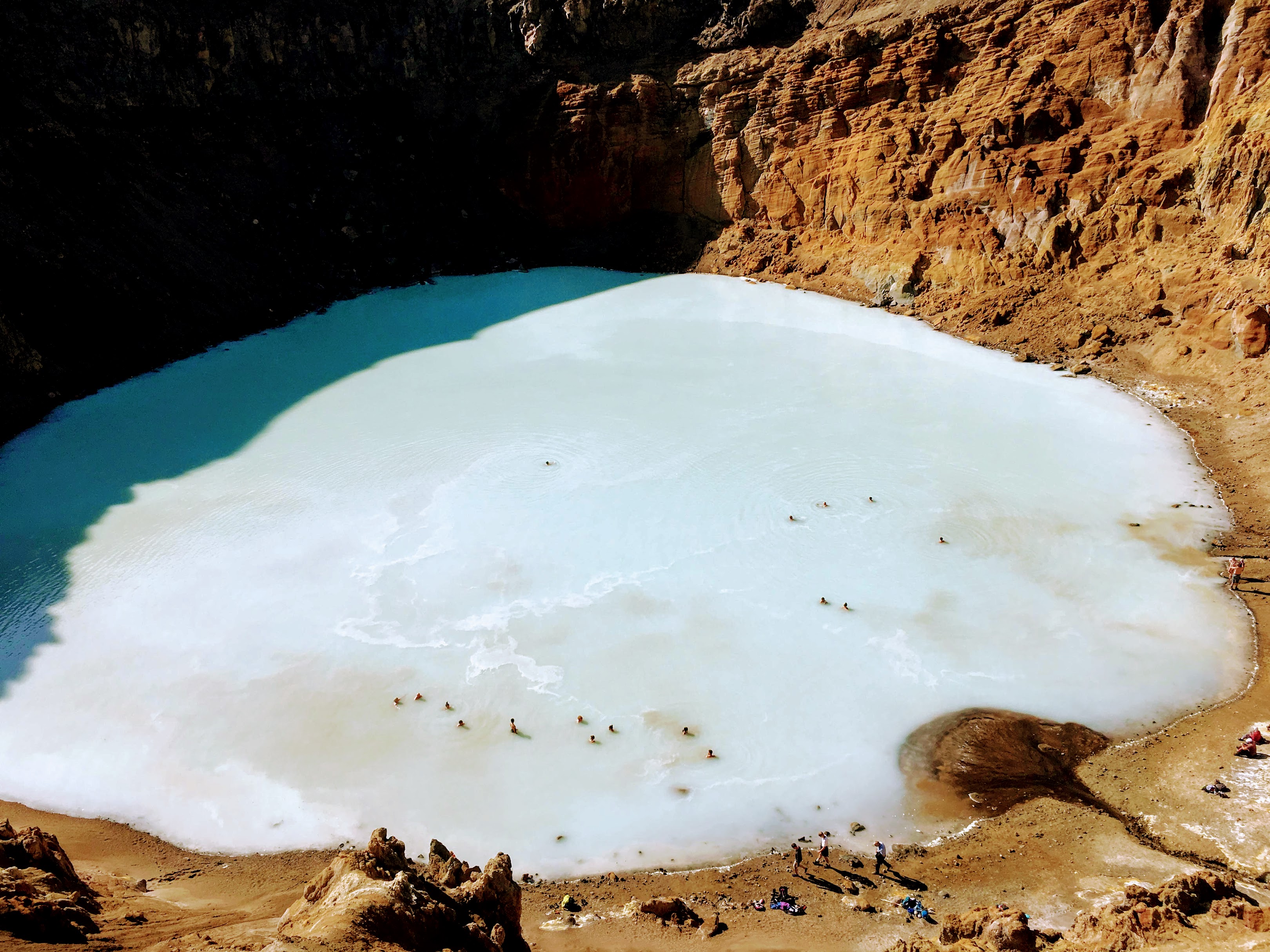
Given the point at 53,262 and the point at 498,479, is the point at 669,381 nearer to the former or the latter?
the point at 498,479

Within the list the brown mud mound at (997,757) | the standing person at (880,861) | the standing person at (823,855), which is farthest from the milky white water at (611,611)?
the standing person at (880,861)

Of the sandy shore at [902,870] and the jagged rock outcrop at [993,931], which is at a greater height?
the jagged rock outcrop at [993,931]

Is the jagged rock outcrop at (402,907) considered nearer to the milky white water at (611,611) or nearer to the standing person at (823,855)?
the milky white water at (611,611)

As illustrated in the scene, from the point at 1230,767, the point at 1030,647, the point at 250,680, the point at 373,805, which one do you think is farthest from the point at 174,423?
the point at 1230,767

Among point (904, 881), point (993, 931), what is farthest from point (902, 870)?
point (993, 931)

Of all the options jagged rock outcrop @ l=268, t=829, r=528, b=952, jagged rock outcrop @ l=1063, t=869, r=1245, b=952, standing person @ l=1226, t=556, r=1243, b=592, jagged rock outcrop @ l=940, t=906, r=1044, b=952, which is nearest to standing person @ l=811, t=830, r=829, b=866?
jagged rock outcrop @ l=940, t=906, r=1044, b=952

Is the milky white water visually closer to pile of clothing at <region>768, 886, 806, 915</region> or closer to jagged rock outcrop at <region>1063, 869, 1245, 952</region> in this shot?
pile of clothing at <region>768, 886, 806, 915</region>
